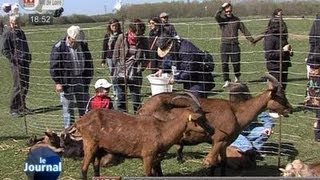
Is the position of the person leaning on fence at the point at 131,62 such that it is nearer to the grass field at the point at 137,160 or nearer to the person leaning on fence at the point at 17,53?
the grass field at the point at 137,160

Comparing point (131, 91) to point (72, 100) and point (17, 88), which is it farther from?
point (17, 88)

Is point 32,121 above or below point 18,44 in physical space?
below

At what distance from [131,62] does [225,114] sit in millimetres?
3991

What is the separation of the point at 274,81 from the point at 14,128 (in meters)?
5.23

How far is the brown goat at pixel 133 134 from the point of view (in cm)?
759

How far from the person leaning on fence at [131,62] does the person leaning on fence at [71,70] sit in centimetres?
73

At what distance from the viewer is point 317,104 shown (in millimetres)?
11891

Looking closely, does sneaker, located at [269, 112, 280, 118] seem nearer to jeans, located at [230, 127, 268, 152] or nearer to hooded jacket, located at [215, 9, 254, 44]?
jeans, located at [230, 127, 268, 152]

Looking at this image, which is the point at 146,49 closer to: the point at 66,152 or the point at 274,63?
the point at 274,63

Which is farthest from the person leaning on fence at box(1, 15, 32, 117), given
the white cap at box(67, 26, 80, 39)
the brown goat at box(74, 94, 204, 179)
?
the brown goat at box(74, 94, 204, 179)

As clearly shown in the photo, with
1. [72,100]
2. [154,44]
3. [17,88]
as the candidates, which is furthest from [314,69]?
[17,88]

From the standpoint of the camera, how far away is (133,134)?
7.62 meters

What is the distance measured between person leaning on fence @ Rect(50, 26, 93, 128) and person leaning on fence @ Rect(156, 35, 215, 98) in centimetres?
117

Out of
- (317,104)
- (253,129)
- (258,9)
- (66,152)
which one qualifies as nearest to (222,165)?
(253,129)
